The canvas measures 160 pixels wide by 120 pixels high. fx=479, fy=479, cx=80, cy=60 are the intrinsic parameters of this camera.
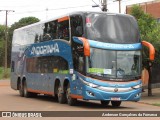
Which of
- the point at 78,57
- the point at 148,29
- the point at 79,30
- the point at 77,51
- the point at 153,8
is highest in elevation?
the point at 153,8

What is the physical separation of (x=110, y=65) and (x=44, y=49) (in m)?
6.32

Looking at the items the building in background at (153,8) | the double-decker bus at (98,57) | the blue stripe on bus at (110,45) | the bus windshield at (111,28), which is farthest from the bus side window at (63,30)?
the building in background at (153,8)

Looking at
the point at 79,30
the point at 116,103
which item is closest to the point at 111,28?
the point at 79,30

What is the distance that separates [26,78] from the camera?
29859 mm

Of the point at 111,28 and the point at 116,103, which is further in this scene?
the point at 116,103

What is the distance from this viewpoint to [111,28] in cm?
2088

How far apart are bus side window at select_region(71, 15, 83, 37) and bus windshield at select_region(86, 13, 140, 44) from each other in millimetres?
396

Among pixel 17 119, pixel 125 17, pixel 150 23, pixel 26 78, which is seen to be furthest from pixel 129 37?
pixel 150 23

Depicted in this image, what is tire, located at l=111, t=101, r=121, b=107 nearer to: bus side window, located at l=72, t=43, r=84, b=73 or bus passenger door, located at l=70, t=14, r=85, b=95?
bus passenger door, located at l=70, t=14, r=85, b=95

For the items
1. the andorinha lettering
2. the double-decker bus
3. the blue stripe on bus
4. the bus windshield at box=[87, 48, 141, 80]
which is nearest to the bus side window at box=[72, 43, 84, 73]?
the double-decker bus

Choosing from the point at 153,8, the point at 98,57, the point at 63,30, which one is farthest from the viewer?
the point at 153,8

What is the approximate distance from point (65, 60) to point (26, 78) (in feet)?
26.1

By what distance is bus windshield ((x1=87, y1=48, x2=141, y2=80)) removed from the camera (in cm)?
2023

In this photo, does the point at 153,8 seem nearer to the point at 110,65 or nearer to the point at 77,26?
the point at 77,26
